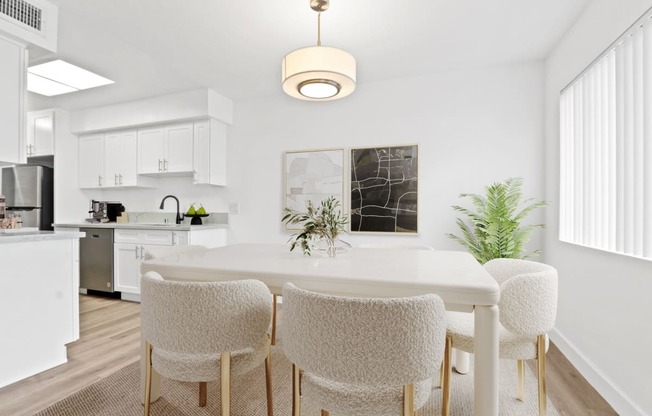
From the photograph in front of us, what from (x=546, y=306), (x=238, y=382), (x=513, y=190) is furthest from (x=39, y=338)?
(x=513, y=190)

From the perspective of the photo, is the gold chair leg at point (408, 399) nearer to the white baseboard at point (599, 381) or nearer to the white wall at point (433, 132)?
the white baseboard at point (599, 381)

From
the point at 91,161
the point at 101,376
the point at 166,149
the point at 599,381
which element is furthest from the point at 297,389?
the point at 91,161

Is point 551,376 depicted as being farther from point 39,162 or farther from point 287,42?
point 39,162

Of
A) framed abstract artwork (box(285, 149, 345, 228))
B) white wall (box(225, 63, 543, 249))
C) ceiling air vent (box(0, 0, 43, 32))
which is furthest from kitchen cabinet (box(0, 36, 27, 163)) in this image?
framed abstract artwork (box(285, 149, 345, 228))

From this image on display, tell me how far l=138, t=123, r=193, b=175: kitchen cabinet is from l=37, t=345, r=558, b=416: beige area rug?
2.50 m

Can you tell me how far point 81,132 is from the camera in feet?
14.6

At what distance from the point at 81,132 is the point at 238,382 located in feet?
13.8

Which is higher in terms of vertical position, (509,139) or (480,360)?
(509,139)

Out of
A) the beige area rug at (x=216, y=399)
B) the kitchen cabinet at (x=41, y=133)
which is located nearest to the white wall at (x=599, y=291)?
the beige area rug at (x=216, y=399)

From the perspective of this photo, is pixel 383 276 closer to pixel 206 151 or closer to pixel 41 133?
pixel 206 151

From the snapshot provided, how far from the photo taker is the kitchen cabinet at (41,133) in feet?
14.2

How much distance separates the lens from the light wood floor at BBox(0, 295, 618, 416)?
1.81 meters

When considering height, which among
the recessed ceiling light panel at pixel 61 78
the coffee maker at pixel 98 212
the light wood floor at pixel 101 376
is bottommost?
the light wood floor at pixel 101 376

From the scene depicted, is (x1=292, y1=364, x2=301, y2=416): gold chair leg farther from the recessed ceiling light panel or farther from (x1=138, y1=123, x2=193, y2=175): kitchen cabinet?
the recessed ceiling light panel
